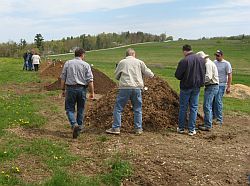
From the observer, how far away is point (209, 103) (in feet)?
33.4

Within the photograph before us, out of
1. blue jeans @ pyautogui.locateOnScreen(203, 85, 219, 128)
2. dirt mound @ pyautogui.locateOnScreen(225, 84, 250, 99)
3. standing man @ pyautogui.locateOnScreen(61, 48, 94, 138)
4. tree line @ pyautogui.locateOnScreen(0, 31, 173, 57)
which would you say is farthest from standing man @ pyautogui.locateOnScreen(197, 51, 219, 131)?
tree line @ pyautogui.locateOnScreen(0, 31, 173, 57)

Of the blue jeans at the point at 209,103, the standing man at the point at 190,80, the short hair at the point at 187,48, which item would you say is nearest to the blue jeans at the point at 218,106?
the blue jeans at the point at 209,103

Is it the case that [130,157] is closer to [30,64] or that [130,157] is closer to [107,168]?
[107,168]

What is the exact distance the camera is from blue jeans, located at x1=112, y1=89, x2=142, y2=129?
8789 mm

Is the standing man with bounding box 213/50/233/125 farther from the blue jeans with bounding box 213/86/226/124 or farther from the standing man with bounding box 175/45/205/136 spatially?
the standing man with bounding box 175/45/205/136

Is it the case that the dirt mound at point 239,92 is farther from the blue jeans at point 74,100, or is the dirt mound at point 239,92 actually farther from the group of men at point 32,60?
the group of men at point 32,60

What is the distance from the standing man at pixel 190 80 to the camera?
359 inches

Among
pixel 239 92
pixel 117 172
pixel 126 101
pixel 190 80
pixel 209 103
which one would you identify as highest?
pixel 190 80

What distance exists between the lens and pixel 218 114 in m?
10.9

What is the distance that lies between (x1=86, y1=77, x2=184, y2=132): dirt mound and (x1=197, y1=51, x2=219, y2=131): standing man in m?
0.71

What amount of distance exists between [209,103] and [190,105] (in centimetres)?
98

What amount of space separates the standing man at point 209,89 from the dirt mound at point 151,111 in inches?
27.9

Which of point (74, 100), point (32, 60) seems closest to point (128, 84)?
point (74, 100)

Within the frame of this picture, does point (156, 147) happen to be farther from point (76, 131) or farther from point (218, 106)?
point (218, 106)
